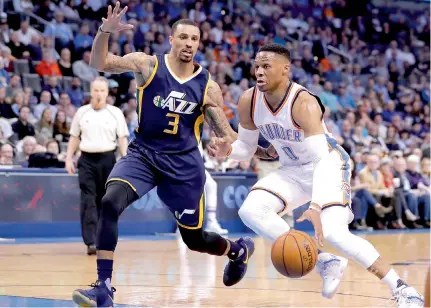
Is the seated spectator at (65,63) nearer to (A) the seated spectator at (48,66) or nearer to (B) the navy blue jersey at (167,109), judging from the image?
(A) the seated spectator at (48,66)

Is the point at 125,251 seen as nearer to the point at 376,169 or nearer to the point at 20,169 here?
the point at 20,169

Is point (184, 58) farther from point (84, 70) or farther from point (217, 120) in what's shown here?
point (84, 70)

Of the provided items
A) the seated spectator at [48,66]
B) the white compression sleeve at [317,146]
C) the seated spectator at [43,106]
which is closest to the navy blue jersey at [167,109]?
the white compression sleeve at [317,146]

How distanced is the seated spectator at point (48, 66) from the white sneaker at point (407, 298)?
11.2 m

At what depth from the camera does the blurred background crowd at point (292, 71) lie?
15.3 metres

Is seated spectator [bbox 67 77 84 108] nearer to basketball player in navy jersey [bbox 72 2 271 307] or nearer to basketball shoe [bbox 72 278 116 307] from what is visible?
basketball player in navy jersey [bbox 72 2 271 307]

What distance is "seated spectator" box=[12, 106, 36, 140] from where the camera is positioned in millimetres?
14164

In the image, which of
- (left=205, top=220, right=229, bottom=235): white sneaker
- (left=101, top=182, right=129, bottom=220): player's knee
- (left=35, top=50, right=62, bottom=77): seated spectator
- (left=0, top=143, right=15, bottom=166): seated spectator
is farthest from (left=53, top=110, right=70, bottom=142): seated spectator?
(left=101, top=182, right=129, bottom=220): player's knee

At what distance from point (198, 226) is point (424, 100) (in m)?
18.6

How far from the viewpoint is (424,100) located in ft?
80.9

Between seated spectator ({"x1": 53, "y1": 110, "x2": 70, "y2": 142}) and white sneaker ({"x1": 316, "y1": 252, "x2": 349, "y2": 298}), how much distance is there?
856 centimetres

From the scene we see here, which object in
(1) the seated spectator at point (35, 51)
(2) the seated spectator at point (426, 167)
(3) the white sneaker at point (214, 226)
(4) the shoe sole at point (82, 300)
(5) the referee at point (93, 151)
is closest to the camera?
(4) the shoe sole at point (82, 300)

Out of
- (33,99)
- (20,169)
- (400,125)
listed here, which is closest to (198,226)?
(20,169)

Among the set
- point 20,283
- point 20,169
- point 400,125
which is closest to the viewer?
point 20,283
